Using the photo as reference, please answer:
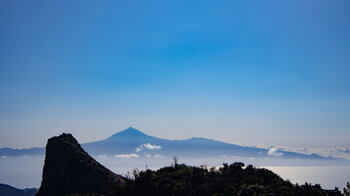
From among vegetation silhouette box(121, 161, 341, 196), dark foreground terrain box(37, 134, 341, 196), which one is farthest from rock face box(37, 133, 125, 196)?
vegetation silhouette box(121, 161, 341, 196)

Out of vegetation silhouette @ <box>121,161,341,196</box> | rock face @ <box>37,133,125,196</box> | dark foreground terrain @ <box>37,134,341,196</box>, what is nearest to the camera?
vegetation silhouette @ <box>121,161,341,196</box>

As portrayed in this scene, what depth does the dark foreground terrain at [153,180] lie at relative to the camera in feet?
115

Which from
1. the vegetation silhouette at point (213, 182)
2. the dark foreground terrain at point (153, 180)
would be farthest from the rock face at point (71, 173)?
the vegetation silhouette at point (213, 182)

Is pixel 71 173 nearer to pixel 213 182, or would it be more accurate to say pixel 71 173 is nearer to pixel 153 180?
pixel 153 180

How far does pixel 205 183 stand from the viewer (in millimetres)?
37406

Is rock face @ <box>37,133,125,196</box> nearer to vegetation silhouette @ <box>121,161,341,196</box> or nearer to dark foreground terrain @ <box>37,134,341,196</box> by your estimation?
dark foreground terrain @ <box>37,134,341,196</box>

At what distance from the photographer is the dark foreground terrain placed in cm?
3491

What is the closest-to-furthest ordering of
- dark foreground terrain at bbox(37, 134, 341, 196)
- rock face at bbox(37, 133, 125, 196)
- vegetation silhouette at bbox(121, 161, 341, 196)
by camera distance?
vegetation silhouette at bbox(121, 161, 341, 196), dark foreground terrain at bbox(37, 134, 341, 196), rock face at bbox(37, 133, 125, 196)

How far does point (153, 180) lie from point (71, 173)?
18.9 meters

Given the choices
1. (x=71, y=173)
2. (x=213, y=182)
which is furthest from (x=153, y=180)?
(x=71, y=173)

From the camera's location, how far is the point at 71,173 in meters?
54.2

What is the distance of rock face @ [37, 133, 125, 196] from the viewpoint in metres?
51.6

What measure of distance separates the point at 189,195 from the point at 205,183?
3052 mm

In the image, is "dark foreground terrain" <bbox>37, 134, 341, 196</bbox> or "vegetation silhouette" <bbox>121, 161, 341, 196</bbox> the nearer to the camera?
"vegetation silhouette" <bbox>121, 161, 341, 196</bbox>
